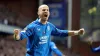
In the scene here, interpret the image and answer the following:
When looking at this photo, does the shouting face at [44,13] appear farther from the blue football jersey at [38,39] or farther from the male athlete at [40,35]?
the blue football jersey at [38,39]

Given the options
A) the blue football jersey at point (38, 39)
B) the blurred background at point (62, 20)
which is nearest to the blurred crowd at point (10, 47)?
the blurred background at point (62, 20)

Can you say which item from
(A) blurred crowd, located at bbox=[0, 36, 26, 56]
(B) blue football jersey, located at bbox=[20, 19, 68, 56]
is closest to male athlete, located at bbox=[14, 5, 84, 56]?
(B) blue football jersey, located at bbox=[20, 19, 68, 56]

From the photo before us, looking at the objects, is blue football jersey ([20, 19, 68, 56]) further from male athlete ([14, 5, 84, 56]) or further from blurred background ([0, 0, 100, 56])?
blurred background ([0, 0, 100, 56])

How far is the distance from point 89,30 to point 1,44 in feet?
9.50

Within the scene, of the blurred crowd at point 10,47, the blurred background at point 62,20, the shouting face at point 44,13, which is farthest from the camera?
the blurred background at point 62,20

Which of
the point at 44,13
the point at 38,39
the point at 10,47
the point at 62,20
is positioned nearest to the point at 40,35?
the point at 38,39

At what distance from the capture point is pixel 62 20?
535 inches

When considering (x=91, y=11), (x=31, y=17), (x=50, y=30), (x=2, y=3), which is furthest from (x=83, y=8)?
(x=50, y=30)

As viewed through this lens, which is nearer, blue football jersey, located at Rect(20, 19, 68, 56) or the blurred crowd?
blue football jersey, located at Rect(20, 19, 68, 56)

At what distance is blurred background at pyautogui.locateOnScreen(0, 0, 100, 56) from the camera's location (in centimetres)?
1310

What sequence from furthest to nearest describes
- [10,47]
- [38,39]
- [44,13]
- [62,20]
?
[62,20], [10,47], [38,39], [44,13]

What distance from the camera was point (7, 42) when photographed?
1333cm

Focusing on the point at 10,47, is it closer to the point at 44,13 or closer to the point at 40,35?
the point at 40,35

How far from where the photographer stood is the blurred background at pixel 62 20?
13.1 meters
